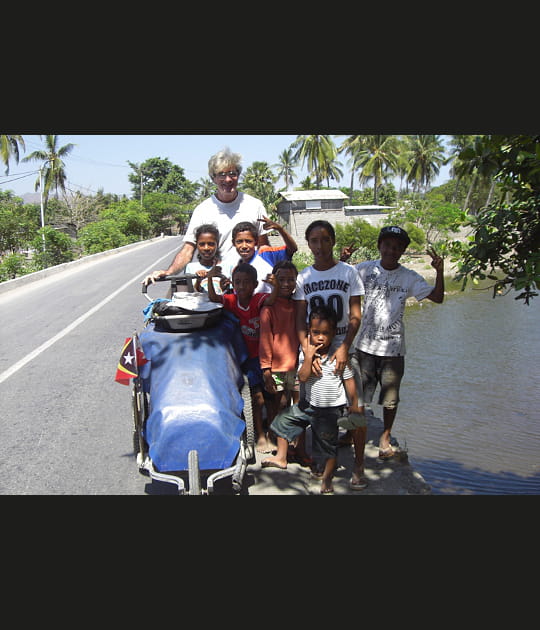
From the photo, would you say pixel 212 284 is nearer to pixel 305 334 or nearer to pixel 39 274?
pixel 305 334

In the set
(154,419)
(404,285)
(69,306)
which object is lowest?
(69,306)

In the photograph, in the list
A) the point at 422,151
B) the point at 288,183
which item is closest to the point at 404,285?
the point at 422,151

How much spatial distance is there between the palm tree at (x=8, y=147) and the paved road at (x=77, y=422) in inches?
859

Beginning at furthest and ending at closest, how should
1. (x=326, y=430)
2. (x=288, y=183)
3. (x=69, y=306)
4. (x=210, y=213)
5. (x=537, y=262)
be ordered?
(x=288, y=183) < (x=69, y=306) < (x=210, y=213) < (x=326, y=430) < (x=537, y=262)

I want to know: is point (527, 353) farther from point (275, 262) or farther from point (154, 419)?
point (154, 419)

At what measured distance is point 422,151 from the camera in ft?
176

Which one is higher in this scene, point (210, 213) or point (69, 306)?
point (210, 213)

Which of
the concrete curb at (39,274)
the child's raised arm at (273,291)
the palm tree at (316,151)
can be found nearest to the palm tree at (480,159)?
the child's raised arm at (273,291)

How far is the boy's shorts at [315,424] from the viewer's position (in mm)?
3975

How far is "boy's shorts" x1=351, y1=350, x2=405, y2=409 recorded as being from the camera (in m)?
4.50

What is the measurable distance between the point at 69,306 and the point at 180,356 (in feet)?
33.2

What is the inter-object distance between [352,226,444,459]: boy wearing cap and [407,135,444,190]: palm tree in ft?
173

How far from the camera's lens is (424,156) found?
53.8 metres

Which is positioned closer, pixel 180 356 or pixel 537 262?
pixel 537 262
